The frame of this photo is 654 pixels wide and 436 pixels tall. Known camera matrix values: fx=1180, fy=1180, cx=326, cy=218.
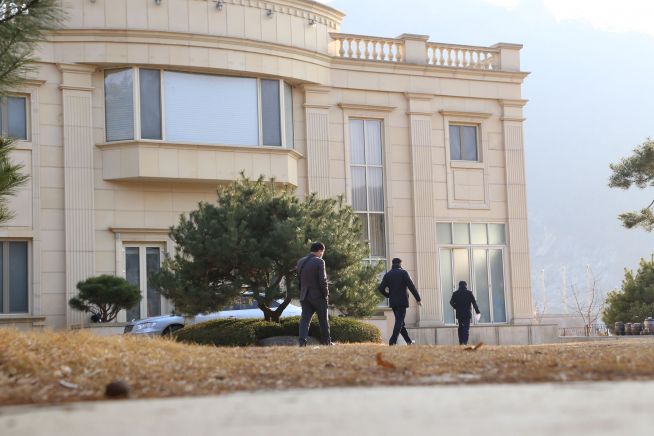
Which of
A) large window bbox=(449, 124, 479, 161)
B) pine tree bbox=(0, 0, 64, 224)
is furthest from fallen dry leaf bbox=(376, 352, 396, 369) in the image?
large window bbox=(449, 124, 479, 161)

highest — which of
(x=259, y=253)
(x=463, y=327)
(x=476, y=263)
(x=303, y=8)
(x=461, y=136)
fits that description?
(x=303, y=8)

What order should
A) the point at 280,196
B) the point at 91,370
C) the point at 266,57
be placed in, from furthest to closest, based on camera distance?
1. the point at 266,57
2. the point at 280,196
3. the point at 91,370

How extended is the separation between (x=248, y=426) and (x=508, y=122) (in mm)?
30566

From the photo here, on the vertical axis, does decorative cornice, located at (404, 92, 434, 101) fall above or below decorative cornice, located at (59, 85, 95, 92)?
above

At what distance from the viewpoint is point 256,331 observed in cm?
2264

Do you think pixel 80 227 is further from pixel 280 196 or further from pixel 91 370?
pixel 91 370

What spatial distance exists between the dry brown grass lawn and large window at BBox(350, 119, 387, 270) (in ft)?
65.1

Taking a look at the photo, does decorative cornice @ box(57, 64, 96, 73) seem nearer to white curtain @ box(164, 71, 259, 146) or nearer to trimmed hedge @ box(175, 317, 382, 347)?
white curtain @ box(164, 71, 259, 146)

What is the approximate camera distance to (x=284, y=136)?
33125 millimetres

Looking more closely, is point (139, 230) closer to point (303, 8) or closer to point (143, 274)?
point (143, 274)

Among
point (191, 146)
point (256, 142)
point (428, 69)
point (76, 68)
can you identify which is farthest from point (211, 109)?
point (428, 69)

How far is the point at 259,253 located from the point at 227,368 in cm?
1046

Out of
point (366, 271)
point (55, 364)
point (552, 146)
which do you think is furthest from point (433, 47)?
point (552, 146)

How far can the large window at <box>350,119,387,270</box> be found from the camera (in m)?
35.0
